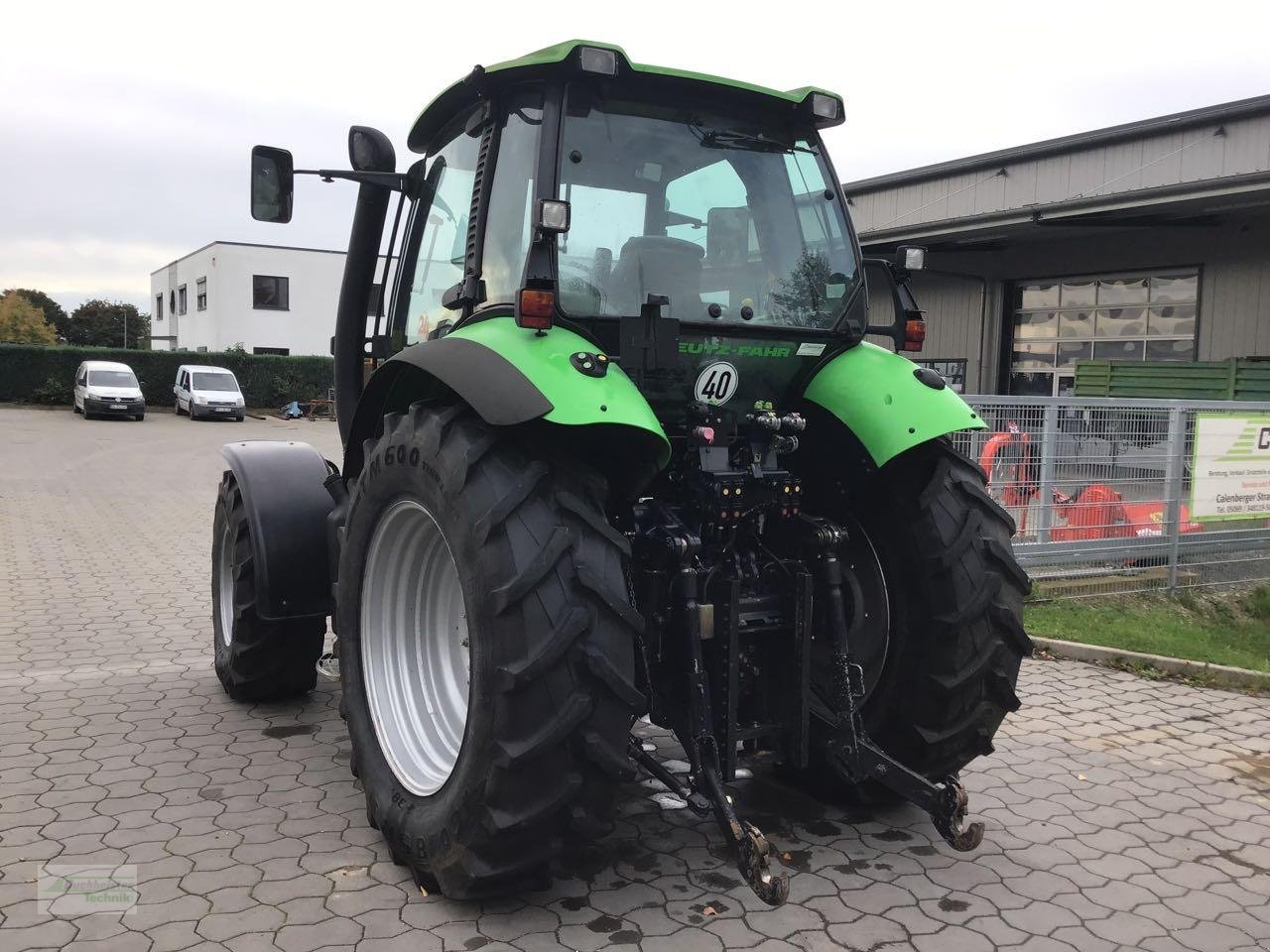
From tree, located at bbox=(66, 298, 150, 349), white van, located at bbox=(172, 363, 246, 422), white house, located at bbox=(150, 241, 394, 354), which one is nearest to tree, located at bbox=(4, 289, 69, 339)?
tree, located at bbox=(66, 298, 150, 349)

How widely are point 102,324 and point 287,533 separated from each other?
86444 millimetres

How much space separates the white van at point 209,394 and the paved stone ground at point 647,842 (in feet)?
86.8

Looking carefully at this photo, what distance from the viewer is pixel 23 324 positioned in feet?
228

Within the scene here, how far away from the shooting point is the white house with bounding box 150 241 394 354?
4484 cm

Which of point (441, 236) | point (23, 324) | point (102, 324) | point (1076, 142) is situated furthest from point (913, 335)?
point (102, 324)

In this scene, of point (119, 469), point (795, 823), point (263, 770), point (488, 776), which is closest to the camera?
point (488, 776)

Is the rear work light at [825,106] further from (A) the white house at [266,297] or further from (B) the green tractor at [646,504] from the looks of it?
(A) the white house at [266,297]

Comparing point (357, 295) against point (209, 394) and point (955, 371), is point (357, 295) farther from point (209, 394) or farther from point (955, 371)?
point (209, 394)

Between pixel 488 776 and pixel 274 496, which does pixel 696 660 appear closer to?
pixel 488 776

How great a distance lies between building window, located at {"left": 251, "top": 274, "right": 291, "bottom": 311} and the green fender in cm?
4560

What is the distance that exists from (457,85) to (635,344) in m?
1.31

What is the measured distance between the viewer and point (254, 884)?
10.8ft

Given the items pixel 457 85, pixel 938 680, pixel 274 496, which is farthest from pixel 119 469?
pixel 938 680

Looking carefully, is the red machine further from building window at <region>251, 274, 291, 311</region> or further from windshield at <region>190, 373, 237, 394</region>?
building window at <region>251, 274, 291, 311</region>
